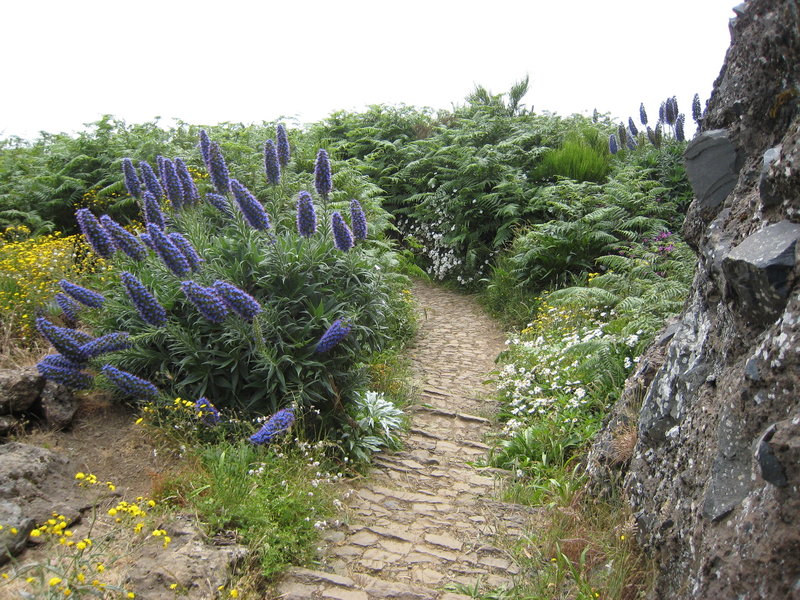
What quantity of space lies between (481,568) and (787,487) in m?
2.07

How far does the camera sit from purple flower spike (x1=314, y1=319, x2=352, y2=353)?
15.2 ft

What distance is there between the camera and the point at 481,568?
11.6ft

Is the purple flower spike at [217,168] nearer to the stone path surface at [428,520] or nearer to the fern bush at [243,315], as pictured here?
the fern bush at [243,315]

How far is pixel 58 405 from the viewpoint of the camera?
462 cm

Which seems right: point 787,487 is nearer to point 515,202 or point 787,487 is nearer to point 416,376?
point 416,376

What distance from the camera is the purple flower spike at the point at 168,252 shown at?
446 centimetres

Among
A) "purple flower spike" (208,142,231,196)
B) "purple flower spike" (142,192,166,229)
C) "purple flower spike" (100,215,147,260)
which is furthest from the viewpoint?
"purple flower spike" (208,142,231,196)

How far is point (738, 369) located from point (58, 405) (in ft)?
15.5

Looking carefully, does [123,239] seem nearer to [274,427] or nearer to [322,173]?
[322,173]

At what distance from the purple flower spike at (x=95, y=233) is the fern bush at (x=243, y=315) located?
10 millimetres

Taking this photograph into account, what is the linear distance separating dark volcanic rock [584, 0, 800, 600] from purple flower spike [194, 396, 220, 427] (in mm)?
2927

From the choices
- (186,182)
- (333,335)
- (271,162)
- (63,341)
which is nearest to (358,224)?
(271,162)

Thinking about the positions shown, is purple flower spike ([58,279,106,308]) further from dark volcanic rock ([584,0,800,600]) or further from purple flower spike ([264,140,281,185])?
dark volcanic rock ([584,0,800,600])

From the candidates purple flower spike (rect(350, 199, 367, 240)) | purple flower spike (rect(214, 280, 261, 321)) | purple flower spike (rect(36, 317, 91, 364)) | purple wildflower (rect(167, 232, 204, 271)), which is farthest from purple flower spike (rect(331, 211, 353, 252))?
purple flower spike (rect(36, 317, 91, 364))
